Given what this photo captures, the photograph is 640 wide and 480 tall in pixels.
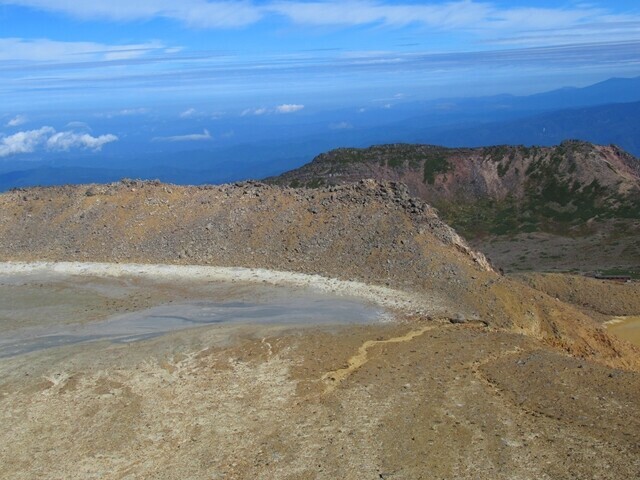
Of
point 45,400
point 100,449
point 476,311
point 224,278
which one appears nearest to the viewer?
point 100,449

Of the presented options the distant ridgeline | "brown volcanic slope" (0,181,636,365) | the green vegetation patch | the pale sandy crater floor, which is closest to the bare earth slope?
the pale sandy crater floor

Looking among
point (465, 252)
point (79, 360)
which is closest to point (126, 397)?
point (79, 360)

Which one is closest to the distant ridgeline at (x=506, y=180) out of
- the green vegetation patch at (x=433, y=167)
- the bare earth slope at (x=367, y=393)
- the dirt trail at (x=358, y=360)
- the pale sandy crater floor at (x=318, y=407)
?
the green vegetation patch at (x=433, y=167)

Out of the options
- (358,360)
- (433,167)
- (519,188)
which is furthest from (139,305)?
(519,188)

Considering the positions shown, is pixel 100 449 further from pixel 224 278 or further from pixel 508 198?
pixel 508 198

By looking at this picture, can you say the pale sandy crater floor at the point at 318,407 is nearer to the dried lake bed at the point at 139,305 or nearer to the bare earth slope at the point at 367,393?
the bare earth slope at the point at 367,393

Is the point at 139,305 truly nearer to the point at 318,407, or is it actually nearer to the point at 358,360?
the point at 358,360
